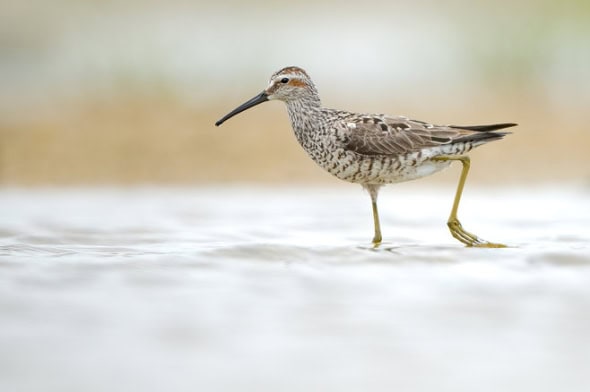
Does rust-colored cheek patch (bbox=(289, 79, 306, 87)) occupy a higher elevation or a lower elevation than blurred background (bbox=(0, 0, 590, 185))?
lower

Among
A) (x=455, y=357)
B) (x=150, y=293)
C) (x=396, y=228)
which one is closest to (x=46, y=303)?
(x=150, y=293)

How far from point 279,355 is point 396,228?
16.4ft

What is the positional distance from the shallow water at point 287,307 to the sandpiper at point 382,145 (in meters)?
0.55

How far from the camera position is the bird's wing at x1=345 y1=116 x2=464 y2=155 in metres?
8.95

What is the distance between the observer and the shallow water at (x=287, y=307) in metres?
4.99

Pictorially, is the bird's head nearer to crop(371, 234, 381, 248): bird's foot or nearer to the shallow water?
the shallow water

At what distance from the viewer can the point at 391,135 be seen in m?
9.07

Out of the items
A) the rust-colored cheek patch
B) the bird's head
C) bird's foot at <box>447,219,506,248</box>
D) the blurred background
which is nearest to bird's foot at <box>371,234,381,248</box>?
bird's foot at <box>447,219,506,248</box>

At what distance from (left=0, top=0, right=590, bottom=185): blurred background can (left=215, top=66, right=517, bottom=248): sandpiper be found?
5.23 metres

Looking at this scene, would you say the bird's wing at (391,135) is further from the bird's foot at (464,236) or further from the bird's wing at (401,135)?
the bird's foot at (464,236)

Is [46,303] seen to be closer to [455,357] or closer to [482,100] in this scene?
[455,357]

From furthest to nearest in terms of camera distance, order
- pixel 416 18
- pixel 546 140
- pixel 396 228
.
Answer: pixel 416 18 → pixel 546 140 → pixel 396 228

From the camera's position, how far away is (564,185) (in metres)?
14.1

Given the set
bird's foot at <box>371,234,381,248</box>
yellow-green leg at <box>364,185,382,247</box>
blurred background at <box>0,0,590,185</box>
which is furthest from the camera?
blurred background at <box>0,0,590,185</box>
